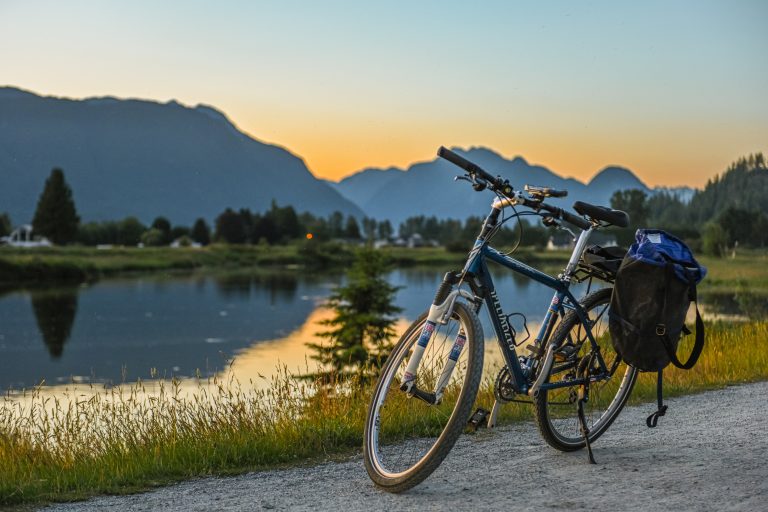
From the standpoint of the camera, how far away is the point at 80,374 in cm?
3519

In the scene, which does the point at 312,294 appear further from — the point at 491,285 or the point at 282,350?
the point at 491,285

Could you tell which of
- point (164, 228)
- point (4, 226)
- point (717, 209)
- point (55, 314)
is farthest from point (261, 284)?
point (164, 228)

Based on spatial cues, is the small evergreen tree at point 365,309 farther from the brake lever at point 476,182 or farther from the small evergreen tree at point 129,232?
the small evergreen tree at point 129,232

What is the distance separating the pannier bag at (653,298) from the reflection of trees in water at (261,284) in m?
63.2

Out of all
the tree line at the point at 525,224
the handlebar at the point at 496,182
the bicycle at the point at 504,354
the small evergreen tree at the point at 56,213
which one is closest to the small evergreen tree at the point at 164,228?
the tree line at the point at 525,224

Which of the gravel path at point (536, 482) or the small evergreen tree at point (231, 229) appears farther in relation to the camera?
the small evergreen tree at point (231, 229)

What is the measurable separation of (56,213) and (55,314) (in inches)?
3120

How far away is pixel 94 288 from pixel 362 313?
54.4 m

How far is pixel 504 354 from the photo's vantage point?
4992mm

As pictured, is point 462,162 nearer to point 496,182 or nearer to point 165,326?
point 496,182

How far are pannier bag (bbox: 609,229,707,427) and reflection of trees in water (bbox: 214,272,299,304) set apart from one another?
207ft

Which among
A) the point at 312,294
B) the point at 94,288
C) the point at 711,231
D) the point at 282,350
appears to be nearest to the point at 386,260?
the point at 282,350

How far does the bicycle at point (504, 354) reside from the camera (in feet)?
15.4

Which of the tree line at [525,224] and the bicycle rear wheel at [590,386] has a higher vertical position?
the tree line at [525,224]
